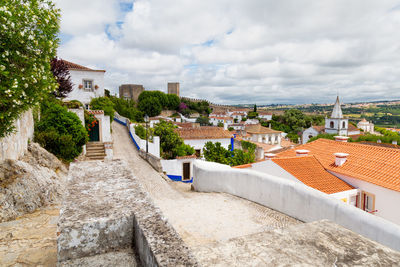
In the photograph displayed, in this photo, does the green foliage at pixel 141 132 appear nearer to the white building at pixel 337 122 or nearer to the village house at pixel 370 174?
the village house at pixel 370 174

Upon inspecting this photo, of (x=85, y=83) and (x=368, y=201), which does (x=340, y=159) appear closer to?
(x=368, y=201)

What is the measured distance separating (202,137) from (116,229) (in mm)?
21354

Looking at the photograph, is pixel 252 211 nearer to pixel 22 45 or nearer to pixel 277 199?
pixel 277 199

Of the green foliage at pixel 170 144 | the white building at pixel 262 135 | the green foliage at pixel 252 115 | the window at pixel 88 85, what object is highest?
the window at pixel 88 85

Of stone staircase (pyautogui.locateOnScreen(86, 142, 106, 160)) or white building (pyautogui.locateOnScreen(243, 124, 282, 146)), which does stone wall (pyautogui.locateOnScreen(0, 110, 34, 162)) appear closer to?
stone staircase (pyautogui.locateOnScreen(86, 142, 106, 160))

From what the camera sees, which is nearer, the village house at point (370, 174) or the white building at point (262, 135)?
the village house at point (370, 174)

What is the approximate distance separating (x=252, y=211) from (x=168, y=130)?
573 inches

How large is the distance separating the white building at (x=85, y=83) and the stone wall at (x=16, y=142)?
45.7 ft

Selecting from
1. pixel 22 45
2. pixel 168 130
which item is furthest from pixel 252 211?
pixel 168 130

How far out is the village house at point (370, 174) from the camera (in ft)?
26.9

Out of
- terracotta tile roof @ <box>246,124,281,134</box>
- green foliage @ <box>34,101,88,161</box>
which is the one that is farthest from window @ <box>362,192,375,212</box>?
terracotta tile roof @ <box>246,124,281,134</box>

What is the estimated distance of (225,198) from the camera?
7152 mm

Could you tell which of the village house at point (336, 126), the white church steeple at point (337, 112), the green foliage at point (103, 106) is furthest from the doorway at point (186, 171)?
the white church steeple at point (337, 112)

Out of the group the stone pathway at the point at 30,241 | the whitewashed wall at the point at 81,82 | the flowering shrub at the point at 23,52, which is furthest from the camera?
the whitewashed wall at the point at 81,82
